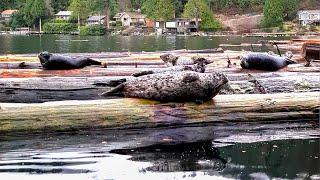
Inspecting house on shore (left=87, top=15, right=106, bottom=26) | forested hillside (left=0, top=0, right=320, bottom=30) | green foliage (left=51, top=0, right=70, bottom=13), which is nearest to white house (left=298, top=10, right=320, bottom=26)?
forested hillside (left=0, top=0, right=320, bottom=30)

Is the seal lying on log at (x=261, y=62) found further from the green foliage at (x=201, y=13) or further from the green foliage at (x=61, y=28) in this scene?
the green foliage at (x=61, y=28)

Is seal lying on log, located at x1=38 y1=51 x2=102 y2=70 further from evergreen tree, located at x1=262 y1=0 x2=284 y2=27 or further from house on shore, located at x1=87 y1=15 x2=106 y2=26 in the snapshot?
house on shore, located at x1=87 y1=15 x2=106 y2=26

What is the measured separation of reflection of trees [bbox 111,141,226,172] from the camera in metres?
9.48

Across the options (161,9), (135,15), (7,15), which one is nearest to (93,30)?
(161,9)

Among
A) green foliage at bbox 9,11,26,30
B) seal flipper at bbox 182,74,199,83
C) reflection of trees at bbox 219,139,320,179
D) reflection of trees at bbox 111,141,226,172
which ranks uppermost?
green foliage at bbox 9,11,26,30

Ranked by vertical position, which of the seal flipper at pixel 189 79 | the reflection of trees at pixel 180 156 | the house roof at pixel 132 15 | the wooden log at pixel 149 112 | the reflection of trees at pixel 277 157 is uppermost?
the house roof at pixel 132 15

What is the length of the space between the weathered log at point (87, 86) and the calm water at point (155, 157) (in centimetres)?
146

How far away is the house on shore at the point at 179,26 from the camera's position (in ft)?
466

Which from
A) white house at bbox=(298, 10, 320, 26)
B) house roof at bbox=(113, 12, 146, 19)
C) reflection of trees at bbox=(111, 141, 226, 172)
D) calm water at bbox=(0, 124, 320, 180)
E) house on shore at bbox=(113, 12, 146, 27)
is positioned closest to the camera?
calm water at bbox=(0, 124, 320, 180)

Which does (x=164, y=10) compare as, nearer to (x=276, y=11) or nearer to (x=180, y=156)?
(x=276, y=11)

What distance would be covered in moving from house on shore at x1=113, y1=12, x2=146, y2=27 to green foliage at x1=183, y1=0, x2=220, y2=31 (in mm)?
19372

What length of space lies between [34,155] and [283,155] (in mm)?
4437

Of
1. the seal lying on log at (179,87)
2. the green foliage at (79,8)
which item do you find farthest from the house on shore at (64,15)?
the seal lying on log at (179,87)

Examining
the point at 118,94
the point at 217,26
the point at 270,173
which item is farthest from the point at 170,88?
the point at 217,26
